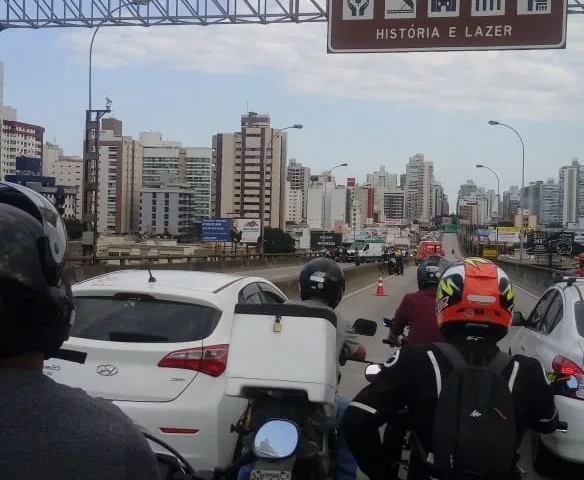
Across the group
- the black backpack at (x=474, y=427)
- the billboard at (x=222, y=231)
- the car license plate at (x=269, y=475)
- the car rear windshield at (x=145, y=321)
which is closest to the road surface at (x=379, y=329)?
the car rear windshield at (x=145, y=321)

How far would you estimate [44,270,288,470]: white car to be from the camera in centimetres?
493

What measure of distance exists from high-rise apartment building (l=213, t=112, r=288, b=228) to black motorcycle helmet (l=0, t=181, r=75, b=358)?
284 ft

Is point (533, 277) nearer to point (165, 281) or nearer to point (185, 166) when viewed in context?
point (165, 281)

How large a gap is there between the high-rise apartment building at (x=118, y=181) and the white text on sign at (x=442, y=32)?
79.5 m

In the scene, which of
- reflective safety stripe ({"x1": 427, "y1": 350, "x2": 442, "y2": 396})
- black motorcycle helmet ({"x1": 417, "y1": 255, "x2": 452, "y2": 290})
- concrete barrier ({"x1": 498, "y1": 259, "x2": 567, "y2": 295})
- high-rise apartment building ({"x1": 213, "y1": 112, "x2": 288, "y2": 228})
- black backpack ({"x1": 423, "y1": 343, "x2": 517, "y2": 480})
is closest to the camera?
black backpack ({"x1": 423, "y1": 343, "x2": 517, "y2": 480})

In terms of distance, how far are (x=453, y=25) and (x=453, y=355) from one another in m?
13.6

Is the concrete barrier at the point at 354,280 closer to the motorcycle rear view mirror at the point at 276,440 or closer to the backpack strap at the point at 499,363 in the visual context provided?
the motorcycle rear view mirror at the point at 276,440

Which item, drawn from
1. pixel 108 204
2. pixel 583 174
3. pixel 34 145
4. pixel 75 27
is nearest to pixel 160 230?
pixel 108 204

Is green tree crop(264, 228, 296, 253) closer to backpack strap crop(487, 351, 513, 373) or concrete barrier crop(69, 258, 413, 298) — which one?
concrete barrier crop(69, 258, 413, 298)

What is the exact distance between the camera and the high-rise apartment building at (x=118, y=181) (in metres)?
92.9

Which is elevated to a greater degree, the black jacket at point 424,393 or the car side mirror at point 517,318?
the black jacket at point 424,393

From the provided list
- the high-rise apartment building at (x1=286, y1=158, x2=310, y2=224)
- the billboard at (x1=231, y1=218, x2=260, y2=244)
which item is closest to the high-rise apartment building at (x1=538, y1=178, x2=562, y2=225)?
the high-rise apartment building at (x1=286, y1=158, x2=310, y2=224)

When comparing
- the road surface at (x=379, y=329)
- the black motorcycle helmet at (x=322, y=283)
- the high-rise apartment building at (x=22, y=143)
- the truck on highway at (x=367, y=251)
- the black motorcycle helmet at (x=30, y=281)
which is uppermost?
the high-rise apartment building at (x=22, y=143)

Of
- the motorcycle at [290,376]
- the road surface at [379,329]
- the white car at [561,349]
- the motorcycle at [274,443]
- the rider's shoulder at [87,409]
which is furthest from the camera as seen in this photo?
the road surface at [379,329]
